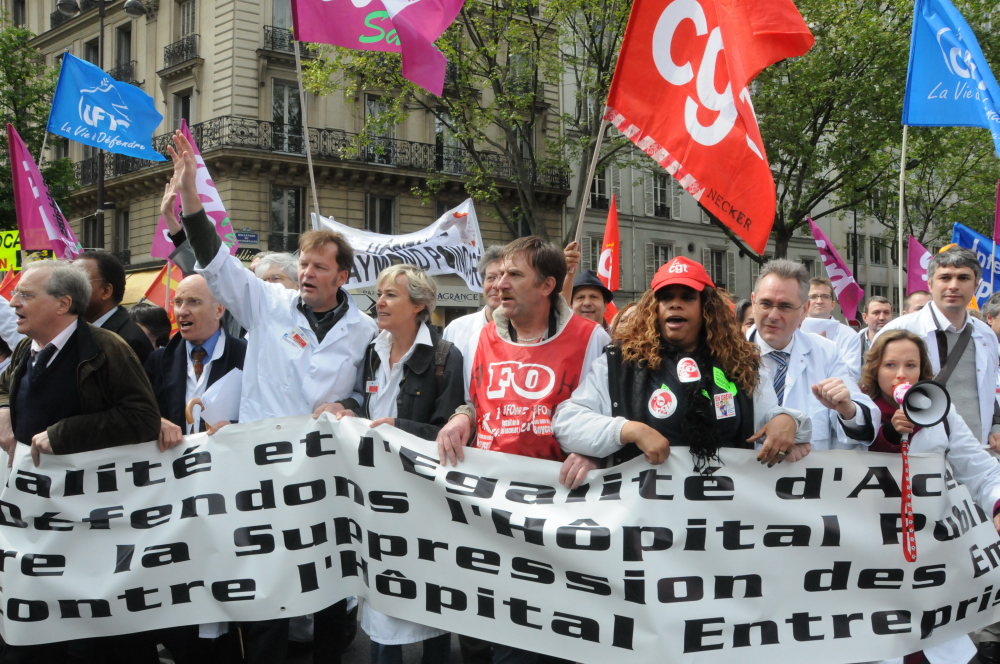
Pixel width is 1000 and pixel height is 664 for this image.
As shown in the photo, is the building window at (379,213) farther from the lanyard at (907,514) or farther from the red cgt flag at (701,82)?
the lanyard at (907,514)

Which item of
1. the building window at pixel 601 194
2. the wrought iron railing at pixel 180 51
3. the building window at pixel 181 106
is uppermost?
the wrought iron railing at pixel 180 51

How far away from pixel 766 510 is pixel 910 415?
2.20 ft

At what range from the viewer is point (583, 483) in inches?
143

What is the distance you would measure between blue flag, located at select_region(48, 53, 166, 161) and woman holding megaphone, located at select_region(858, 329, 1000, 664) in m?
8.02

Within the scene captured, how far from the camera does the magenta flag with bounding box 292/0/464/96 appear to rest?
5.60m

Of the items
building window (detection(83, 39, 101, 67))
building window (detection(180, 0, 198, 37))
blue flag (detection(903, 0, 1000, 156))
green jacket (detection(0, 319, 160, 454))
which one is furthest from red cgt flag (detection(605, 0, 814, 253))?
building window (detection(83, 39, 101, 67))

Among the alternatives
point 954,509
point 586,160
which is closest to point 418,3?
point 954,509

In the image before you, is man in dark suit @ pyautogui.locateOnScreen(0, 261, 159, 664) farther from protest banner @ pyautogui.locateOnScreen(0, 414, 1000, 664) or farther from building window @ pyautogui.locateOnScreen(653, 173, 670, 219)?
building window @ pyautogui.locateOnScreen(653, 173, 670, 219)

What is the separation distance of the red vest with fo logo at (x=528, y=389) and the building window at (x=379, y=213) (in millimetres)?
25051

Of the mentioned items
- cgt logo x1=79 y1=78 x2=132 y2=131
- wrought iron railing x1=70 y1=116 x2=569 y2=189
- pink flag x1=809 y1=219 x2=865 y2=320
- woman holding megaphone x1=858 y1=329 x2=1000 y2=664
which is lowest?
woman holding megaphone x1=858 y1=329 x2=1000 y2=664

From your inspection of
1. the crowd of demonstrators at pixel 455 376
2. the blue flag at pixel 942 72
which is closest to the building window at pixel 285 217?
the blue flag at pixel 942 72

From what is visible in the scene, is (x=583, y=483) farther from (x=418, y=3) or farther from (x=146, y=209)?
(x=146, y=209)

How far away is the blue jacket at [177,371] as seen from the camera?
15.3 feet

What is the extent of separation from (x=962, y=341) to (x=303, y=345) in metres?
3.99
